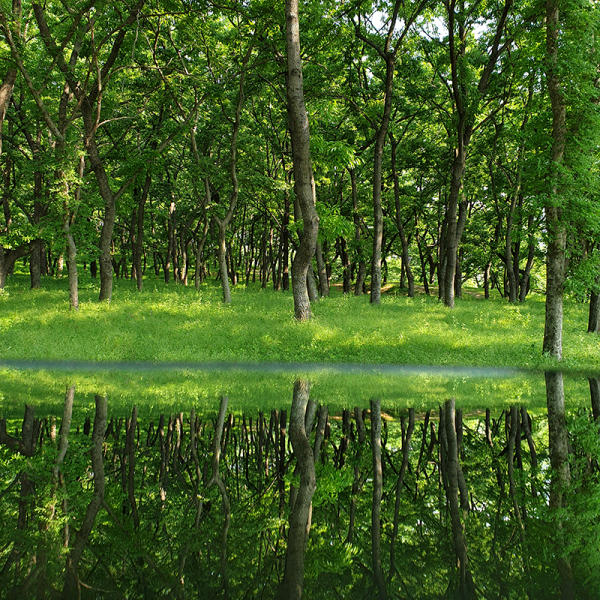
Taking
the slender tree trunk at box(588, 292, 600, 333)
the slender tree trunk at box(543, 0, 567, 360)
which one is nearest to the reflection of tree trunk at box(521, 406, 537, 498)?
the slender tree trunk at box(543, 0, 567, 360)

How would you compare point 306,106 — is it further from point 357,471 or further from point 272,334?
point 357,471

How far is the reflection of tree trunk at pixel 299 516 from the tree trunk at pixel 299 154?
10942 mm

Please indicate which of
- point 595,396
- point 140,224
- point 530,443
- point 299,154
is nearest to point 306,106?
point 299,154

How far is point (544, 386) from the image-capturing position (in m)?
11.4

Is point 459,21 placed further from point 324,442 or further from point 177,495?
point 177,495

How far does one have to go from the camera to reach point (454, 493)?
14.3 feet

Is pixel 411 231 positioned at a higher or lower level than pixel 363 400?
higher

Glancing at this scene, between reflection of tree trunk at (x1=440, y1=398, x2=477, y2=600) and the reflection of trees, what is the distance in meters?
0.02

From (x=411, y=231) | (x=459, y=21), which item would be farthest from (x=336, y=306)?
(x=411, y=231)

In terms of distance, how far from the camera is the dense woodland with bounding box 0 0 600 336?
14.8 metres

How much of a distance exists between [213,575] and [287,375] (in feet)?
32.6

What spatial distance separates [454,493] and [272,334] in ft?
A: 42.1

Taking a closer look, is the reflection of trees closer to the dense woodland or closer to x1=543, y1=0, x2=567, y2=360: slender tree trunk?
x1=543, y1=0, x2=567, y2=360: slender tree trunk

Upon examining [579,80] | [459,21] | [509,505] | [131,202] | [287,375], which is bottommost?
[287,375]
